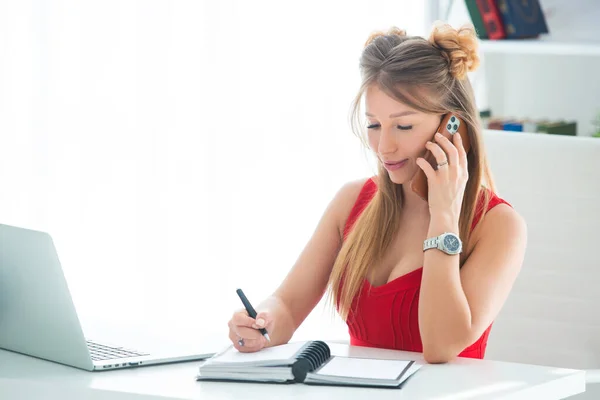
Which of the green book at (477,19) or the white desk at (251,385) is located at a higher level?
the green book at (477,19)

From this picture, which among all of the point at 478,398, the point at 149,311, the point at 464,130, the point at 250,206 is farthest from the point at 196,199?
the point at 478,398

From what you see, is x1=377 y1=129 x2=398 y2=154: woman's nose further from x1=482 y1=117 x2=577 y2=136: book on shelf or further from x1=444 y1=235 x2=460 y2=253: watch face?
x1=482 y1=117 x2=577 y2=136: book on shelf

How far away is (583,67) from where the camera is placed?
133 inches

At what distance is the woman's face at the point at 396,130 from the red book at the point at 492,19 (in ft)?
4.33

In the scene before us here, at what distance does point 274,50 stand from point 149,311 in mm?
1048

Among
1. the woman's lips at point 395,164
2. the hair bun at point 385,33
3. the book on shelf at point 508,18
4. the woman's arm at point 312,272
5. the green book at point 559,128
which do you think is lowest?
the green book at point 559,128

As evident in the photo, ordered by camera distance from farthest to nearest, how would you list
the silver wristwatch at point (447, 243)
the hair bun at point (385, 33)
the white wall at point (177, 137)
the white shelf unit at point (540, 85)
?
1. the white shelf unit at point (540, 85)
2. the white wall at point (177, 137)
3. the hair bun at point (385, 33)
4. the silver wristwatch at point (447, 243)

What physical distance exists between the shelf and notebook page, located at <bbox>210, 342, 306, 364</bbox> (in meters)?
1.69

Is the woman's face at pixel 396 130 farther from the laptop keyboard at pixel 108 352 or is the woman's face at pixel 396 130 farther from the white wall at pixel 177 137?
the white wall at pixel 177 137

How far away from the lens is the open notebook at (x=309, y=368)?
1616 millimetres

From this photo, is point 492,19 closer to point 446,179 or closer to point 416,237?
point 416,237

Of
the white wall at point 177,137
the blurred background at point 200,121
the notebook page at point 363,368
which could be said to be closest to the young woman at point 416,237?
the notebook page at point 363,368

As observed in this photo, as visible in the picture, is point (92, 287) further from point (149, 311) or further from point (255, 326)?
point (255, 326)

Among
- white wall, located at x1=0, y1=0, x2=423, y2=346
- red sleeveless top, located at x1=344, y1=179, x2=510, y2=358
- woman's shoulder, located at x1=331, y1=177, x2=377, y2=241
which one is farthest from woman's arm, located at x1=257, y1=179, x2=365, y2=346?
white wall, located at x1=0, y1=0, x2=423, y2=346
